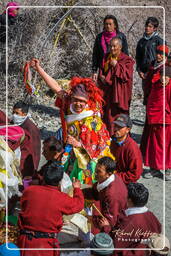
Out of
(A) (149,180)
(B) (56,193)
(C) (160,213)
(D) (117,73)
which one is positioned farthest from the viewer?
(D) (117,73)

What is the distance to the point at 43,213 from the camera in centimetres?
392

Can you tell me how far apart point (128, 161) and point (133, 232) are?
134cm

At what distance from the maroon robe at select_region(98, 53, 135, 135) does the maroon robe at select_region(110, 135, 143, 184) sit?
2.22 m

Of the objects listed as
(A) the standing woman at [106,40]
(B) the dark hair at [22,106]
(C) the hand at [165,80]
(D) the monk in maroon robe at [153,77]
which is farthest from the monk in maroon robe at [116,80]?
(B) the dark hair at [22,106]

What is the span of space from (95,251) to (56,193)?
59 centimetres

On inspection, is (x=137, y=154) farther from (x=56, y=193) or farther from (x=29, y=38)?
(x=29, y=38)

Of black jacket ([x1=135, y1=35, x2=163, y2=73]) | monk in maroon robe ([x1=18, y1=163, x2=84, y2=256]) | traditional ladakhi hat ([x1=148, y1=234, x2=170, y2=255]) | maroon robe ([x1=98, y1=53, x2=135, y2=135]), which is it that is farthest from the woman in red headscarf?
black jacket ([x1=135, y1=35, x2=163, y2=73])

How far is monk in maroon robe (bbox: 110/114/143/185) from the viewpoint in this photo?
16.5ft

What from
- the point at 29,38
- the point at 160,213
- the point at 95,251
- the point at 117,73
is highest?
the point at 29,38

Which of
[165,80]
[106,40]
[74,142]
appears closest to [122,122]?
[74,142]

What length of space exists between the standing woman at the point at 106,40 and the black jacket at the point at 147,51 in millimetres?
453

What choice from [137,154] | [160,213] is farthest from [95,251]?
[160,213]

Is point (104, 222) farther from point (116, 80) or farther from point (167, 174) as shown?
point (116, 80)

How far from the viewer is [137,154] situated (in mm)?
5109
